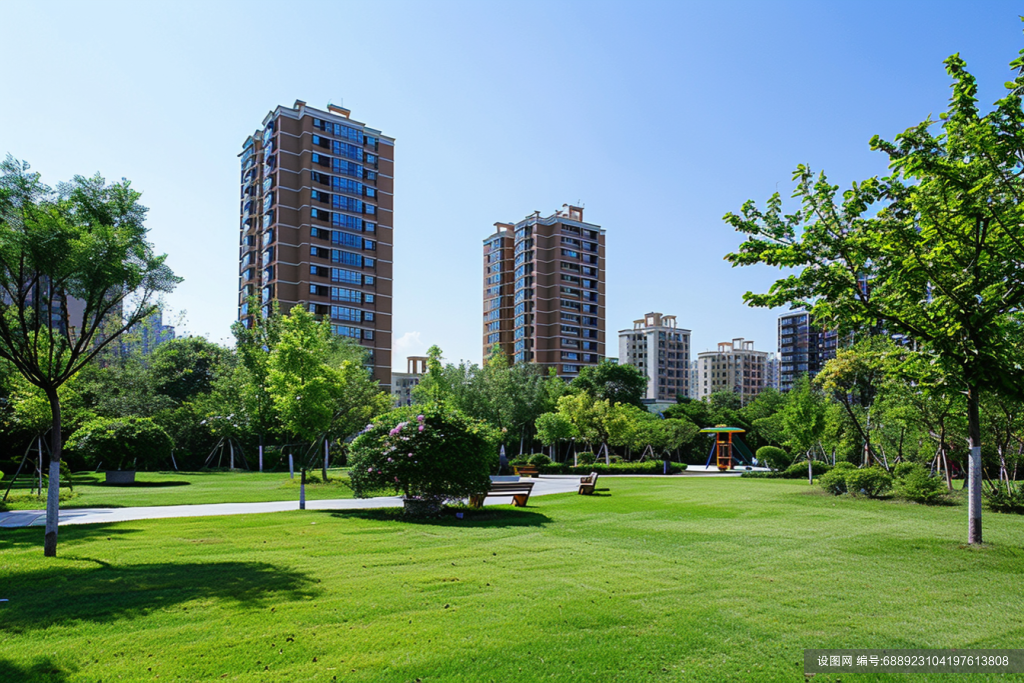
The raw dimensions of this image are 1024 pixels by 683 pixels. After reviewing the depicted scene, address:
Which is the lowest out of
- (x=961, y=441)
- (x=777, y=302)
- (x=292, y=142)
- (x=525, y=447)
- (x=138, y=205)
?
(x=525, y=447)

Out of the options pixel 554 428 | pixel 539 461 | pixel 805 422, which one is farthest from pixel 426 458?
pixel 554 428

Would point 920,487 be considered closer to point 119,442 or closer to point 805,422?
point 805,422

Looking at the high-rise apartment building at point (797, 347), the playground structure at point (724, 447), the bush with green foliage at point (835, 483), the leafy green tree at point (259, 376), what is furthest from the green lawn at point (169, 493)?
the high-rise apartment building at point (797, 347)

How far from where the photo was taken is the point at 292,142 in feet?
234

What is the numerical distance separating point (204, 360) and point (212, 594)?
56204 millimetres

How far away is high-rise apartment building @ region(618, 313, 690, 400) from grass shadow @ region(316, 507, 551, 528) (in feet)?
438

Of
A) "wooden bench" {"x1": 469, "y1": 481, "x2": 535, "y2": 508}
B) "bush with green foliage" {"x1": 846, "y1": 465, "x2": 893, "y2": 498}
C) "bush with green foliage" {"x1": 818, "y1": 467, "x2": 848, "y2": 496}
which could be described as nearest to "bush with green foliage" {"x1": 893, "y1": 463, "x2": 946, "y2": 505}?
"bush with green foliage" {"x1": 846, "y1": 465, "x2": 893, "y2": 498}

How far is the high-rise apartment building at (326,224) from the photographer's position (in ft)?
228

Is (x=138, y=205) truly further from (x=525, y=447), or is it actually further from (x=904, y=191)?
(x=525, y=447)

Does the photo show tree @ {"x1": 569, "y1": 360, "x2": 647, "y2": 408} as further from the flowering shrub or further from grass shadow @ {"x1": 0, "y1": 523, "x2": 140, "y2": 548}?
grass shadow @ {"x1": 0, "y1": 523, "x2": 140, "y2": 548}

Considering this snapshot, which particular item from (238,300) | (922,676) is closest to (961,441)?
(922,676)

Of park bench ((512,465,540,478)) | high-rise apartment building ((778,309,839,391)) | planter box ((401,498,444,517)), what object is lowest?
park bench ((512,465,540,478))

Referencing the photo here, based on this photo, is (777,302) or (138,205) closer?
(138,205)

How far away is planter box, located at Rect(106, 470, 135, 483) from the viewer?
2611 centimetres
